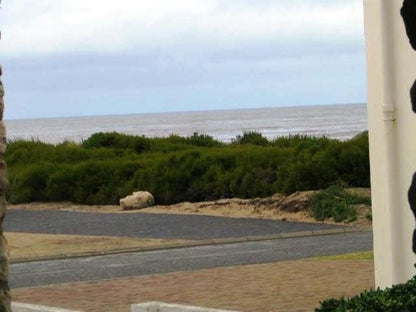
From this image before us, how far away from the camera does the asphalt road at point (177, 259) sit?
16641mm

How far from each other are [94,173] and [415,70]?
2233cm

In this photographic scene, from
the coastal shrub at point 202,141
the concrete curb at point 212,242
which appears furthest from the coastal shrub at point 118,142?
the concrete curb at point 212,242

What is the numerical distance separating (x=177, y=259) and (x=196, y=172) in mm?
11863

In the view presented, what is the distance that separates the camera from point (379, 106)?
10.1 m

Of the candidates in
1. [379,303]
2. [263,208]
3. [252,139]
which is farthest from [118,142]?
[379,303]

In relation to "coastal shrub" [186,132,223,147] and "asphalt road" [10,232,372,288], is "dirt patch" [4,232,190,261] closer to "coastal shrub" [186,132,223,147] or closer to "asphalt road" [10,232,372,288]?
"asphalt road" [10,232,372,288]

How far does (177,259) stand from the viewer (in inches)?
725

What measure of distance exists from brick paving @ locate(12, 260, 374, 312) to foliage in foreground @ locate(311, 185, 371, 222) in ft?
24.1

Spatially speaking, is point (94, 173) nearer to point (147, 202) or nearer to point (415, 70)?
point (147, 202)

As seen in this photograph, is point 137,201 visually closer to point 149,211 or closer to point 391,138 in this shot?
point 149,211

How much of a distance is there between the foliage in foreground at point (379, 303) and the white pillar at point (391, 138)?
8.44ft

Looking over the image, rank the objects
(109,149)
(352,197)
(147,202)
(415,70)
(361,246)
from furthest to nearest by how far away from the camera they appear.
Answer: (109,149) → (147,202) → (352,197) → (361,246) → (415,70)

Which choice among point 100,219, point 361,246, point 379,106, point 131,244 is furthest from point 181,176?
point 379,106

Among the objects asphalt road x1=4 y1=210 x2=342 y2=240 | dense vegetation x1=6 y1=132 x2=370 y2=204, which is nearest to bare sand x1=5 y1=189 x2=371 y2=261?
dense vegetation x1=6 y1=132 x2=370 y2=204
